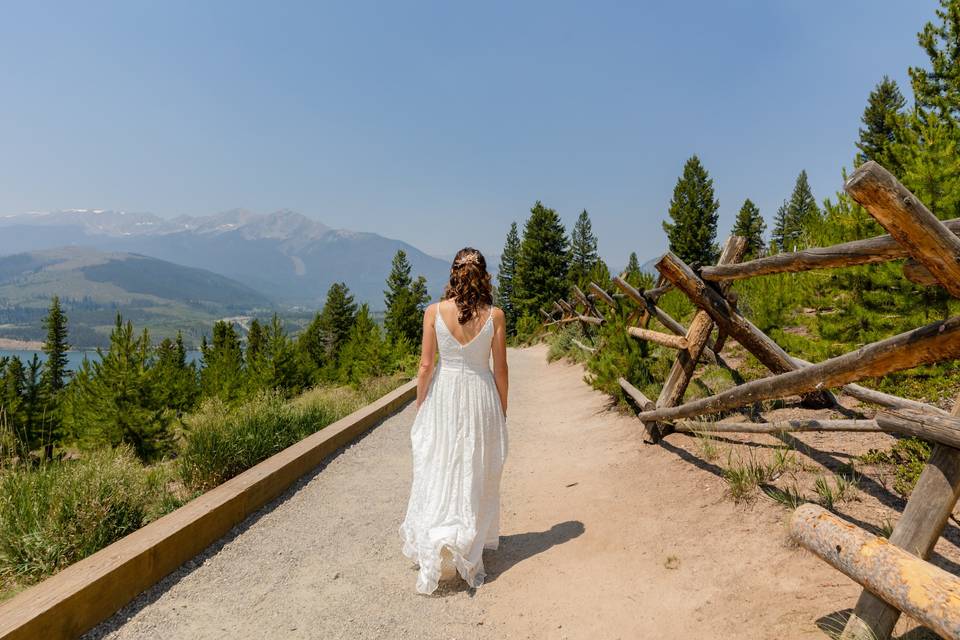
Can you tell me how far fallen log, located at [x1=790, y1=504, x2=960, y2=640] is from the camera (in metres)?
1.66

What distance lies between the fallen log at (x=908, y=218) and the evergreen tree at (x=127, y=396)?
51.2 ft

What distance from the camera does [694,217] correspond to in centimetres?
4156

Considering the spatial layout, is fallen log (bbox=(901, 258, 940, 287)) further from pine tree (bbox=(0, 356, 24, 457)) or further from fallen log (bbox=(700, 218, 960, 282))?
pine tree (bbox=(0, 356, 24, 457))

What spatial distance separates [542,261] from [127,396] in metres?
35.2

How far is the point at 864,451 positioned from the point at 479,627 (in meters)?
3.35

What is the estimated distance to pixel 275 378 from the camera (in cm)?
1816

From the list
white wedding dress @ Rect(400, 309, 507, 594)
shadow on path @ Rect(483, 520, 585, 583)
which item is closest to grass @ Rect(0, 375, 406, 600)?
white wedding dress @ Rect(400, 309, 507, 594)

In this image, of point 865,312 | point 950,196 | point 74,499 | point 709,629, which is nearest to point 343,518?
point 74,499

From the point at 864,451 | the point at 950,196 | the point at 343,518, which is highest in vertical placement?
the point at 950,196

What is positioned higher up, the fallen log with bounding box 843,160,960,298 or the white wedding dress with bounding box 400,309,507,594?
the fallen log with bounding box 843,160,960,298

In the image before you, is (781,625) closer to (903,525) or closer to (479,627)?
(903,525)

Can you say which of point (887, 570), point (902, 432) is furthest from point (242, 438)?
point (902, 432)

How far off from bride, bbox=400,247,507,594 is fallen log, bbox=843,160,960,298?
2.10 metres

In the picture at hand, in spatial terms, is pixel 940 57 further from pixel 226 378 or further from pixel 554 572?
pixel 226 378
